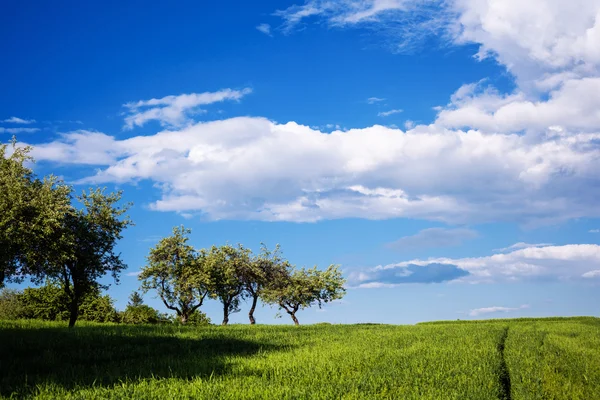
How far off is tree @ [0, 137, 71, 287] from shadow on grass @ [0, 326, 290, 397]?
7.56m

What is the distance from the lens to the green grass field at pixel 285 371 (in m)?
12.4

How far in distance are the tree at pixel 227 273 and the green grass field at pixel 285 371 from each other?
39.3 m

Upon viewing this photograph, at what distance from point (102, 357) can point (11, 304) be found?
75.0 m

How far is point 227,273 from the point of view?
63344mm

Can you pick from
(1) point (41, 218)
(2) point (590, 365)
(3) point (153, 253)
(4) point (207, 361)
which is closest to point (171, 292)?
(3) point (153, 253)

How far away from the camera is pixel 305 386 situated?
12.8 m

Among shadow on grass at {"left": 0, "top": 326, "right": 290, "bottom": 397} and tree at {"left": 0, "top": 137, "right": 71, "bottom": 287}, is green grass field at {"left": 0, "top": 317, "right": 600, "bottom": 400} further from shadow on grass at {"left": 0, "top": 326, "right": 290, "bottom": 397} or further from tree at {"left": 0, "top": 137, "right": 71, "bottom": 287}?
tree at {"left": 0, "top": 137, "right": 71, "bottom": 287}

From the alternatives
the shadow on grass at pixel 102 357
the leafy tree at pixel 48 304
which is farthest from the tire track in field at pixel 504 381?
the leafy tree at pixel 48 304

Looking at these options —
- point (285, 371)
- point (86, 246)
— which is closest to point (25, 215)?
point (86, 246)

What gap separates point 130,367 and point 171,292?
47059mm

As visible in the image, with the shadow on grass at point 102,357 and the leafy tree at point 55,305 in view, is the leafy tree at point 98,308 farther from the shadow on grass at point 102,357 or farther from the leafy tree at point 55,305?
the shadow on grass at point 102,357

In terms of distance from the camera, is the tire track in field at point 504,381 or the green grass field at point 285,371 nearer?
the green grass field at point 285,371

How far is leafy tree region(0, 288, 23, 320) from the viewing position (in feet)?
227

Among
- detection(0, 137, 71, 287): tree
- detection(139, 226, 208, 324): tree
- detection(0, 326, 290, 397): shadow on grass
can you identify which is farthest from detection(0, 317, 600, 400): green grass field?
detection(139, 226, 208, 324): tree
